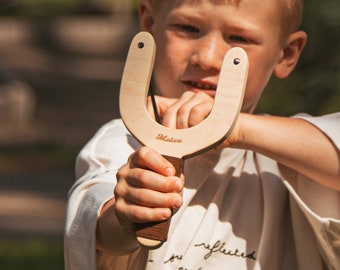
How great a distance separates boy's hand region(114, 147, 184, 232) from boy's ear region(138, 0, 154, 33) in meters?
0.85

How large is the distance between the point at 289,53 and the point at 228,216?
0.61 meters

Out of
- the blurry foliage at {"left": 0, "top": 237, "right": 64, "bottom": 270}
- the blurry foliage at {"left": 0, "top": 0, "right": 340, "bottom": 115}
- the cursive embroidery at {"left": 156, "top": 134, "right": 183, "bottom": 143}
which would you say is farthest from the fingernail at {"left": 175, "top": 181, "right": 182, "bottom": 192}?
the blurry foliage at {"left": 0, "top": 237, "right": 64, "bottom": 270}

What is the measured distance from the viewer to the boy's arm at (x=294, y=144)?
2189 mm

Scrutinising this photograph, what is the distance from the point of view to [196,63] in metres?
2.41

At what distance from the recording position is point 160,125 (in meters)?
2.03

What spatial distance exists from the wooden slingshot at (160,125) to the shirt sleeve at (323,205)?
37 centimetres

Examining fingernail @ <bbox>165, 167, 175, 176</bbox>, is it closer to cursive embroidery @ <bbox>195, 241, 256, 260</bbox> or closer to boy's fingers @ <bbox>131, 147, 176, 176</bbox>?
boy's fingers @ <bbox>131, 147, 176, 176</bbox>

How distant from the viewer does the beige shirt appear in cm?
229

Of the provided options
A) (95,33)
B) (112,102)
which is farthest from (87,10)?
(112,102)

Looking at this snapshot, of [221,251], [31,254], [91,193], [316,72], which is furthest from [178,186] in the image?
[31,254]

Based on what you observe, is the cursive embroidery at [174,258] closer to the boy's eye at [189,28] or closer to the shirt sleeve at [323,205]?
the shirt sleeve at [323,205]

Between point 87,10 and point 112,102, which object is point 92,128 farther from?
point 87,10

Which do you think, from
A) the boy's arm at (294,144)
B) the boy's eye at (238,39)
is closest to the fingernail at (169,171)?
the boy's arm at (294,144)

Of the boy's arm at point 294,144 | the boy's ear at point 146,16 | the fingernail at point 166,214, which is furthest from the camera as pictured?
the boy's ear at point 146,16
